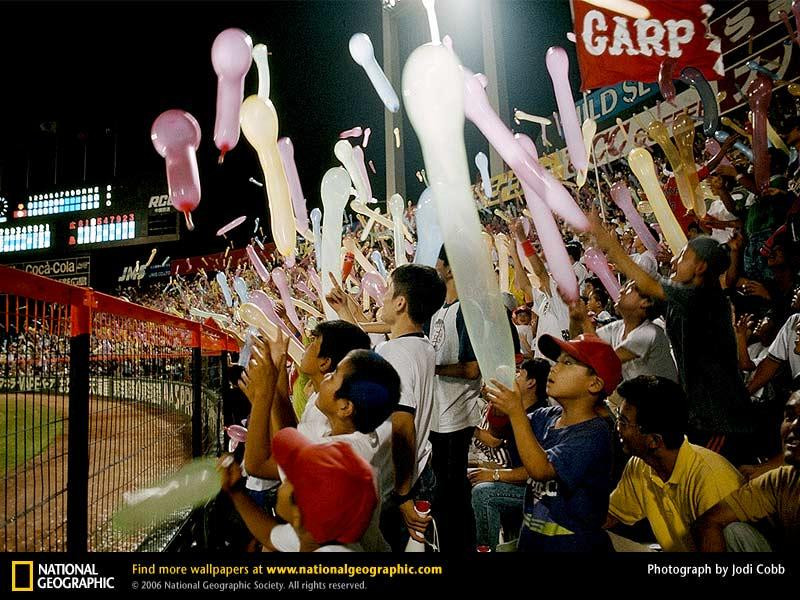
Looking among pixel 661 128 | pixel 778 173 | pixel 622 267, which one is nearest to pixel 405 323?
pixel 622 267

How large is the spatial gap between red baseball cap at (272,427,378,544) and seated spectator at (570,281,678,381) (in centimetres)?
173

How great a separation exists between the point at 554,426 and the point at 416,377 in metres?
0.55

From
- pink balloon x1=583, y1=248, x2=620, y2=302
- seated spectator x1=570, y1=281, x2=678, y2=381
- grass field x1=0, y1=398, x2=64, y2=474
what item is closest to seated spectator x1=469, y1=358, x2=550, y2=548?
seated spectator x1=570, y1=281, x2=678, y2=381

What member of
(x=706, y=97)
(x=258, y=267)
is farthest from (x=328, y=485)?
(x=706, y=97)

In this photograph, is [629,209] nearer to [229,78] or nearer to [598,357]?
[598,357]

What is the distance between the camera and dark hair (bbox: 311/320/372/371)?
2244 mm

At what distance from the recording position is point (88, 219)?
13.4 m

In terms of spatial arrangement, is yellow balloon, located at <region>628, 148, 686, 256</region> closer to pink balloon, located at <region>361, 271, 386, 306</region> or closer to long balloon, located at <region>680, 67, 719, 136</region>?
long balloon, located at <region>680, 67, 719, 136</region>

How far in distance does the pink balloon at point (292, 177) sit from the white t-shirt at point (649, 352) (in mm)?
2057

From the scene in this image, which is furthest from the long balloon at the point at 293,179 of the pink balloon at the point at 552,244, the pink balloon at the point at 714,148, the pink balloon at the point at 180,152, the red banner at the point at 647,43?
the red banner at the point at 647,43

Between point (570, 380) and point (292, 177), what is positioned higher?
point (292, 177)

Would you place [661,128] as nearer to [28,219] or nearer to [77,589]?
[77,589]

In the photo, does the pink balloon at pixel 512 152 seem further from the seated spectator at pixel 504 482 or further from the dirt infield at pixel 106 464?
the dirt infield at pixel 106 464

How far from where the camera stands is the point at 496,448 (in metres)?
3.21
